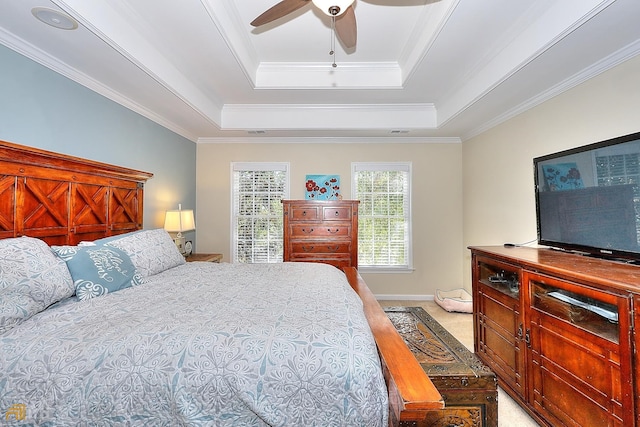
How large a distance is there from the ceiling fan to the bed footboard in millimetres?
1875

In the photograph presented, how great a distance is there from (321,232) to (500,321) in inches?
91.3

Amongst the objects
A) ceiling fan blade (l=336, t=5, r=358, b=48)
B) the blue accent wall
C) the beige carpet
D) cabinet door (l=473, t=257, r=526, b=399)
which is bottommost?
the beige carpet

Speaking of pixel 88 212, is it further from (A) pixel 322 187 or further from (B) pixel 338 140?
(B) pixel 338 140

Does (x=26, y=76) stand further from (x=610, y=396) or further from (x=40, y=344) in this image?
(x=610, y=396)

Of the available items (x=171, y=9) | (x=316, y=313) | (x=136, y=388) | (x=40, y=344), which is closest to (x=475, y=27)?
(x=171, y=9)

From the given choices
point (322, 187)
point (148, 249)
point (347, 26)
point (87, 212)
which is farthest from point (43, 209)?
point (322, 187)

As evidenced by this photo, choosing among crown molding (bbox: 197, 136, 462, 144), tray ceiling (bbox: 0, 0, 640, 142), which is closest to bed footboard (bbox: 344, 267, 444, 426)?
tray ceiling (bbox: 0, 0, 640, 142)

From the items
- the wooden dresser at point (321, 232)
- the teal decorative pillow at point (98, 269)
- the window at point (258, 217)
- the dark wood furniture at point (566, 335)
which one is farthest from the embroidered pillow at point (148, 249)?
the dark wood furniture at point (566, 335)

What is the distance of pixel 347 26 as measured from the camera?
2072 millimetres

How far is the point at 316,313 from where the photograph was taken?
136cm

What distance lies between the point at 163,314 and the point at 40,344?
417 millimetres

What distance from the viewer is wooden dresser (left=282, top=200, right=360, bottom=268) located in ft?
13.2

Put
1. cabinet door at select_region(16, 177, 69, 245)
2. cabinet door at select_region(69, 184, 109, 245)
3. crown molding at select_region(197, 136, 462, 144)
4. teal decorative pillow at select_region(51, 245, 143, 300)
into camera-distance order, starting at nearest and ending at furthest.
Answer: teal decorative pillow at select_region(51, 245, 143, 300)
cabinet door at select_region(16, 177, 69, 245)
cabinet door at select_region(69, 184, 109, 245)
crown molding at select_region(197, 136, 462, 144)

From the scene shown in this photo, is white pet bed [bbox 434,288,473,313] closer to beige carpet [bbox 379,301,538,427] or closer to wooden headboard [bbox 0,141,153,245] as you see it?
beige carpet [bbox 379,301,538,427]
